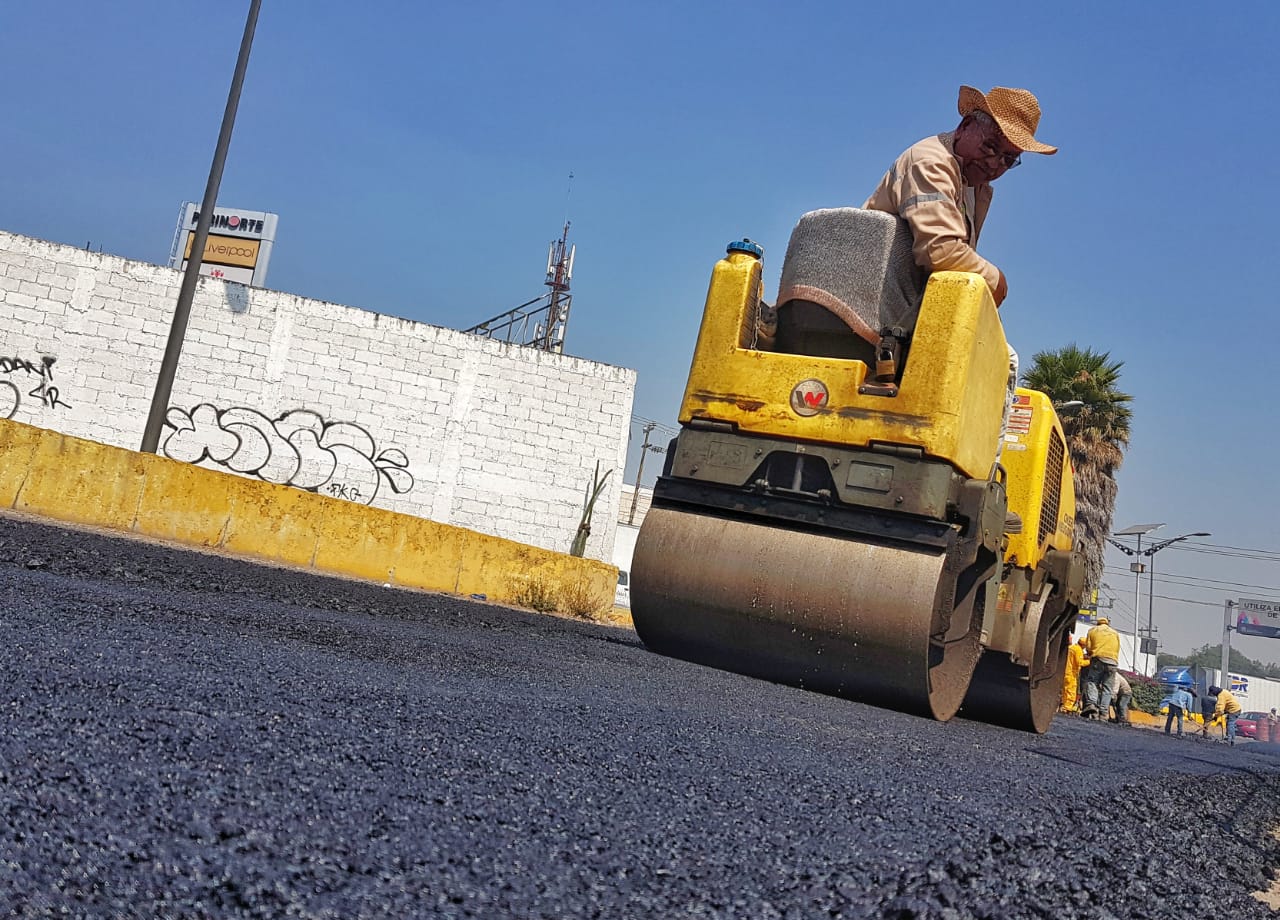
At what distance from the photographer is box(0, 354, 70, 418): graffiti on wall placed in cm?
1719

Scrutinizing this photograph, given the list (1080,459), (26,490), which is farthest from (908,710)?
(1080,459)

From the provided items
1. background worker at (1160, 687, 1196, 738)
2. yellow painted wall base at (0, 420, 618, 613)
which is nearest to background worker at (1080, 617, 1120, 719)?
background worker at (1160, 687, 1196, 738)

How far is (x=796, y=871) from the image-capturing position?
5.84 ft

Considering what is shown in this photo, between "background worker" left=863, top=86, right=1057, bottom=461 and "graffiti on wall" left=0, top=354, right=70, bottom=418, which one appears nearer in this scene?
Result: "background worker" left=863, top=86, right=1057, bottom=461

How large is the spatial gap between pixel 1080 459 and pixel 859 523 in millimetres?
22883

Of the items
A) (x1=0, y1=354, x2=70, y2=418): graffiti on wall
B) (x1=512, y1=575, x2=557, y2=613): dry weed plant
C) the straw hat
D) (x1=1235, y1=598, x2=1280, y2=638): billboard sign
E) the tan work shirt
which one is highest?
(x1=1235, y1=598, x2=1280, y2=638): billboard sign

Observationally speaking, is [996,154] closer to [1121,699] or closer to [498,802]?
[498,802]

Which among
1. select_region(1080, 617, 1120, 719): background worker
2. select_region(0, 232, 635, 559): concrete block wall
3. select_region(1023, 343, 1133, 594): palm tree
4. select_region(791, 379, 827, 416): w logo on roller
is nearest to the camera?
select_region(791, 379, 827, 416): w logo on roller

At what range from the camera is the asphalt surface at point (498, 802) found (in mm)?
1469

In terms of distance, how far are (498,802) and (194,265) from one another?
13.3 m

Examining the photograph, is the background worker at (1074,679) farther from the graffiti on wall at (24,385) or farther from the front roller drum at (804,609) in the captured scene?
the graffiti on wall at (24,385)

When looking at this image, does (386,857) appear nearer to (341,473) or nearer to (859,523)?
(859,523)

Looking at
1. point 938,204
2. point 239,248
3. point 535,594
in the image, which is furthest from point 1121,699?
point 239,248

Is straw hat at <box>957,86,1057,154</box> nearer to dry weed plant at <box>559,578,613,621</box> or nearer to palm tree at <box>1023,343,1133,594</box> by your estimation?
dry weed plant at <box>559,578,613,621</box>
